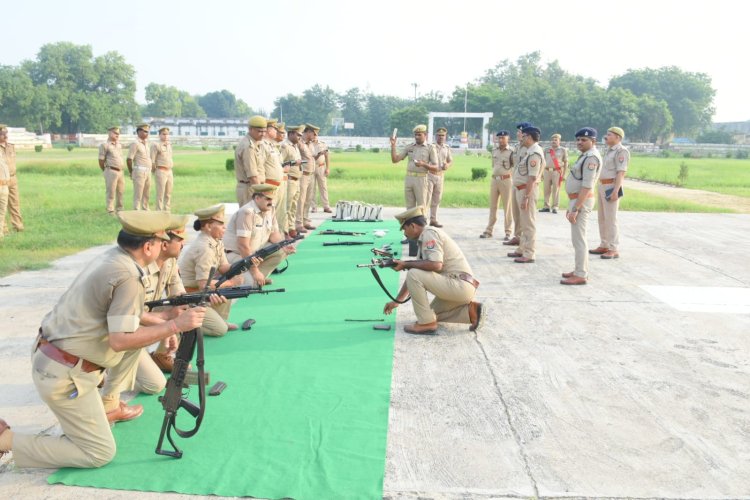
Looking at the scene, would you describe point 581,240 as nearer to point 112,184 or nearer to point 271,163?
point 271,163

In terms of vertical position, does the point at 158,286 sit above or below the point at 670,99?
below

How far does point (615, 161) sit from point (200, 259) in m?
6.37

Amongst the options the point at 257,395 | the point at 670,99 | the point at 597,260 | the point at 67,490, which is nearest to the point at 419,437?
the point at 257,395

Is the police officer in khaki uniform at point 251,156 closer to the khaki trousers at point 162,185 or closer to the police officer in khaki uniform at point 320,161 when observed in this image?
the police officer in khaki uniform at point 320,161

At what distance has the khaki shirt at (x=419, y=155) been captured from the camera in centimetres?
1073

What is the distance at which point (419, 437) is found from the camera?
11.9ft

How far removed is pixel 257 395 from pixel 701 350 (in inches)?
153

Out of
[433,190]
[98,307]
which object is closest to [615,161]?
[433,190]

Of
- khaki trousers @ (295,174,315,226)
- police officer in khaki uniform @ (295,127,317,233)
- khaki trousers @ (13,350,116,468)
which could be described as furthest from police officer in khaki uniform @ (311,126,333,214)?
khaki trousers @ (13,350,116,468)

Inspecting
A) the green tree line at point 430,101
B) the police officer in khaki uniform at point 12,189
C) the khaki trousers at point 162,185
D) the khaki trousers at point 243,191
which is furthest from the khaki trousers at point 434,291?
the green tree line at point 430,101

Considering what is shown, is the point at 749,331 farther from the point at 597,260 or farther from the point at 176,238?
the point at 176,238

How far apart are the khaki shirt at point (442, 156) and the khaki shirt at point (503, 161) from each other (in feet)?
3.18

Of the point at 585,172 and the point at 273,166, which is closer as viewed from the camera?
the point at 585,172

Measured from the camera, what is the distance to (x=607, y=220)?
9.22 m
